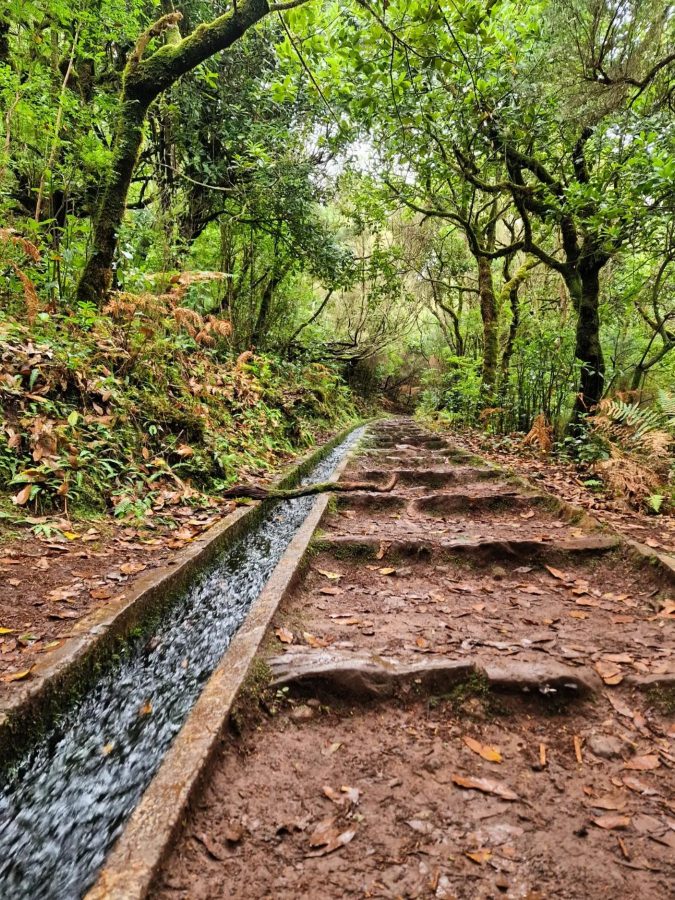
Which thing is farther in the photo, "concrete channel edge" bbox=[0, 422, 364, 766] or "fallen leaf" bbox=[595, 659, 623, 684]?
"fallen leaf" bbox=[595, 659, 623, 684]

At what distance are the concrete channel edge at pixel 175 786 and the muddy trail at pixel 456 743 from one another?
2.5 inches

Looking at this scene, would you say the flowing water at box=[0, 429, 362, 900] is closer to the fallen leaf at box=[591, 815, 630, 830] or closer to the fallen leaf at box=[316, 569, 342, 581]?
the fallen leaf at box=[316, 569, 342, 581]

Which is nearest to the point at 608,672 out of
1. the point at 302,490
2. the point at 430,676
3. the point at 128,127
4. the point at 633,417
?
the point at 430,676

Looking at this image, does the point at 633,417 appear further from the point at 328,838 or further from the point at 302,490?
the point at 328,838

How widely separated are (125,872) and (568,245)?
8.11m

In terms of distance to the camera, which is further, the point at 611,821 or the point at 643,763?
the point at 643,763

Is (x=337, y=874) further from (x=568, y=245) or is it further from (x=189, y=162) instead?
(x=189, y=162)

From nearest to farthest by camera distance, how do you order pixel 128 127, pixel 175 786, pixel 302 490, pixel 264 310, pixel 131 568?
pixel 175 786 → pixel 131 568 → pixel 302 490 → pixel 128 127 → pixel 264 310

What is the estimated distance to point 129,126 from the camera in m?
5.52

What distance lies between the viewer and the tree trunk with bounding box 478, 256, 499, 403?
447 inches

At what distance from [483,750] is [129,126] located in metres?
7.18

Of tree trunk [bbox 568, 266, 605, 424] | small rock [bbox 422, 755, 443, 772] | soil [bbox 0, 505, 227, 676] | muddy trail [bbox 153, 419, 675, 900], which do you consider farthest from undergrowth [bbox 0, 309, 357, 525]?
tree trunk [bbox 568, 266, 605, 424]

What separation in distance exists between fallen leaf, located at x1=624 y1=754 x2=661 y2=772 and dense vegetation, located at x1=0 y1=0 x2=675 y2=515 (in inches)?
139

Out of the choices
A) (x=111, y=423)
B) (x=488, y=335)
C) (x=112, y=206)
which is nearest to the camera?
(x=111, y=423)
